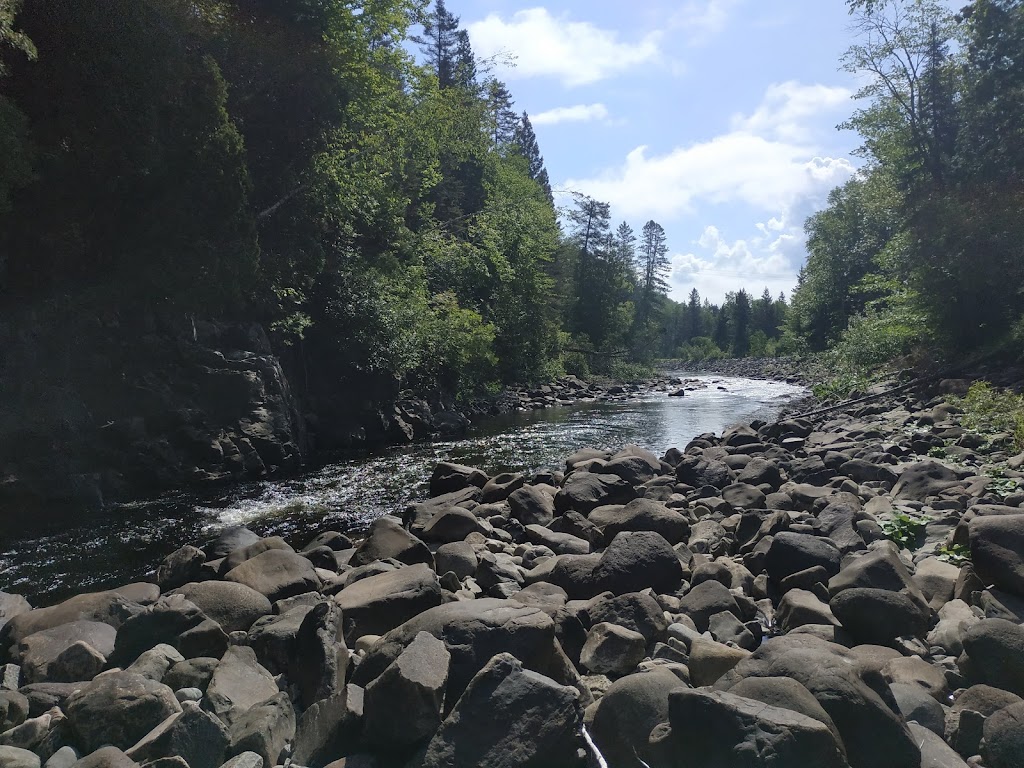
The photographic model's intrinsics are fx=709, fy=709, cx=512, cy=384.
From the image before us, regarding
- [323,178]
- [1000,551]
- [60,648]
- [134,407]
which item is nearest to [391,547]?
[60,648]

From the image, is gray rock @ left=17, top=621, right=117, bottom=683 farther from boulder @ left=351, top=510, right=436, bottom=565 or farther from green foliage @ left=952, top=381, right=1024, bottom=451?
green foliage @ left=952, top=381, right=1024, bottom=451

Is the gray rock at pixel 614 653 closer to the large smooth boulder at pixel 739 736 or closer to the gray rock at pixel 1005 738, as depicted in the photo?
the large smooth boulder at pixel 739 736

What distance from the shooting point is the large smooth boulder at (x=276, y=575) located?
664 centimetres

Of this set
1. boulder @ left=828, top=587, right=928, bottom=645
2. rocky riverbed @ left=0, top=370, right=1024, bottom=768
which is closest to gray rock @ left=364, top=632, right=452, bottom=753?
rocky riverbed @ left=0, top=370, right=1024, bottom=768

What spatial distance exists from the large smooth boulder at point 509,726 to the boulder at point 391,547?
3969 mm

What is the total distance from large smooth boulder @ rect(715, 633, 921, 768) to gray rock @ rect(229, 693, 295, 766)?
2510mm

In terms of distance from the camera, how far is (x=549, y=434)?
21656 millimetres

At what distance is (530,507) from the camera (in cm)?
1025

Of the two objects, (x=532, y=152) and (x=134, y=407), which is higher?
(x=532, y=152)

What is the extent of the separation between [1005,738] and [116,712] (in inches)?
191

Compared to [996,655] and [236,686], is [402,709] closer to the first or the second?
[236,686]

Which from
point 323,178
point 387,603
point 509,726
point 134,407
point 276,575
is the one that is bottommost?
point 276,575

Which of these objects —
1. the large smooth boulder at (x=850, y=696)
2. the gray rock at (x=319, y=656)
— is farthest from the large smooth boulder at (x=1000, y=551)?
the gray rock at (x=319, y=656)

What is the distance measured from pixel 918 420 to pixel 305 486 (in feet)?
43.4
